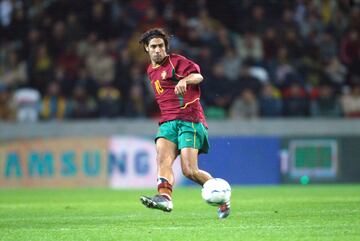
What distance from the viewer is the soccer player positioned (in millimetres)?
9672

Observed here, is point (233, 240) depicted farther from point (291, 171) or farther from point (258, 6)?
point (258, 6)

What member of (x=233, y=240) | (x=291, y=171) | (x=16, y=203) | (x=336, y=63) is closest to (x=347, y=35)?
(x=336, y=63)

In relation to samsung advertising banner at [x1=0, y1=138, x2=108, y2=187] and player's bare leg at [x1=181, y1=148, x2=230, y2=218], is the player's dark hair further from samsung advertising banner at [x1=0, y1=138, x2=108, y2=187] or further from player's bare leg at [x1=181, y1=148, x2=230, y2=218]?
samsung advertising banner at [x1=0, y1=138, x2=108, y2=187]

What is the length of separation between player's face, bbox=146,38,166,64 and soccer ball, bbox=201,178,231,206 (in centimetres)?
147

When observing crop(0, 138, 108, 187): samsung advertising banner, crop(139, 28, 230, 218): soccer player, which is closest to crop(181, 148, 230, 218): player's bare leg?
crop(139, 28, 230, 218): soccer player

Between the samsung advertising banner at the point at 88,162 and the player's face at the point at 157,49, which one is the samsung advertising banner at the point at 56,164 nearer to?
the samsung advertising banner at the point at 88,162

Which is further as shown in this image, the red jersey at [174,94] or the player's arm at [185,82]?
the red jersey at [174,94]

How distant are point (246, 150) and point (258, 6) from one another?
4.27 meters

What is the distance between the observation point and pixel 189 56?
65.9 ft

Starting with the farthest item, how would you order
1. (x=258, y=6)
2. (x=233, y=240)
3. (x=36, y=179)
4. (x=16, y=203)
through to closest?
(x=258, y=6)
(x=36, y=179)
(x=16, y=203)
(x=233, y=240)

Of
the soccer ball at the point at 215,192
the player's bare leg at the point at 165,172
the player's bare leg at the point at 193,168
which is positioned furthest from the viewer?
the player's bare leg at the point at 193,168

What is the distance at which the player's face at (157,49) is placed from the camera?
9852mm

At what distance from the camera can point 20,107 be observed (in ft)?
63.9

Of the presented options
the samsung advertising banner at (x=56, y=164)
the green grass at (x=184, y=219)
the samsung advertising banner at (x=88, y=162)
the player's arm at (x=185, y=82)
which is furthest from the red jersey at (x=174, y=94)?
the samsung advertising banner at (x=56, y=164)
